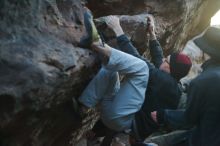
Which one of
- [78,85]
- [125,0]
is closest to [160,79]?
[78,85]

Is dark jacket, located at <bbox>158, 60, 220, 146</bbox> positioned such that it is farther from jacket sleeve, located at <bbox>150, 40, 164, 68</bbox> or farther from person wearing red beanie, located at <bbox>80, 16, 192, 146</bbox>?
jacket sleeve, located at <bbox>150, 40, 164, 68</bbox>

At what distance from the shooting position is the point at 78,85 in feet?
18.5

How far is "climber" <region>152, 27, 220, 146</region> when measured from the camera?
4.76 meters

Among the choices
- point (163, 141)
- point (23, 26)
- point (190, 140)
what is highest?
point (23, 26)

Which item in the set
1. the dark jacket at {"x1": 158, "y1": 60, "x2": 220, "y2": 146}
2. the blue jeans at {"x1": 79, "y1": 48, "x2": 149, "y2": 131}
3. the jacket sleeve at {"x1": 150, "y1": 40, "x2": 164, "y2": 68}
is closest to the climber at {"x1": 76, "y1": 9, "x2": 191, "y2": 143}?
the blue jeans at {"x1": 79, "y1": 48, "x2": 149, "y2": 131}

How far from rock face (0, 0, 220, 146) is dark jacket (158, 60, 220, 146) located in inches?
63.8

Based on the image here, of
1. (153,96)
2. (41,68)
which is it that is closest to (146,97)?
(153,96)

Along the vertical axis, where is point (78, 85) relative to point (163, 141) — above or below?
above

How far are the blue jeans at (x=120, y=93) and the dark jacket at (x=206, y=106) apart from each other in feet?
3.04

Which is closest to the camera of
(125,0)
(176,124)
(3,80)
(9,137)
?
(3,80)

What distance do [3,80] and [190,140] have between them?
8.59ft

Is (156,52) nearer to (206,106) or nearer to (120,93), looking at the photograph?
(120,93)

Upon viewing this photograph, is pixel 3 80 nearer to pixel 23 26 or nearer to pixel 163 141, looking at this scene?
pixel 23 26

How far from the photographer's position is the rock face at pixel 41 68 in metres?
4.45
